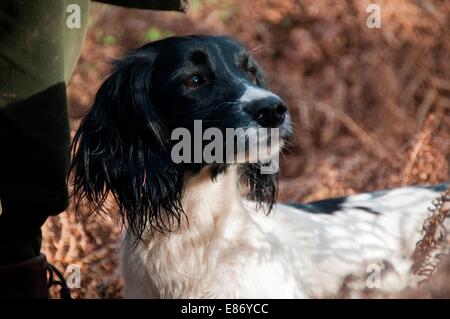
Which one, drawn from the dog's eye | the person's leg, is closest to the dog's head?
the dog's eye

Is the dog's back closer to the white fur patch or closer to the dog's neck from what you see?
the dog's neck

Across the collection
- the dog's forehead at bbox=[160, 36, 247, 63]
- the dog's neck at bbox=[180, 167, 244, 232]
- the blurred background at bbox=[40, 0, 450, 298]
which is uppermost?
the blurred background at bbox=[40, 0, 450, 298]

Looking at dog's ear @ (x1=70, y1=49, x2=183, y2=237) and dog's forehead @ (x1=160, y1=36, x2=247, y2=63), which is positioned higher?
dog's forehead @ (x1=160, y1=36, x2=247, y2=63)

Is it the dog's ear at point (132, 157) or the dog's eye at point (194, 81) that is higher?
the dog's eye at point (194, 81)

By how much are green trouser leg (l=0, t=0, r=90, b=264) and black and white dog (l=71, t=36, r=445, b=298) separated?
0.94 ft

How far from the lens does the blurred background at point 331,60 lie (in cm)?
621

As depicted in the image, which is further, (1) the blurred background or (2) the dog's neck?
(1) the blurred background

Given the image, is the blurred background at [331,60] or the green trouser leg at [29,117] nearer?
the green trouser leg at [29,117]

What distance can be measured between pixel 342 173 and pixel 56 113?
3050 mm

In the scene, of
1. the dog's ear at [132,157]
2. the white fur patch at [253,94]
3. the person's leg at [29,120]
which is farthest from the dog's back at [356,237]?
the person's leg at [29,120]

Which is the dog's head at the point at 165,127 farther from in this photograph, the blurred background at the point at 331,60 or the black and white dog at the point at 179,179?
the blurred background at the point at 331,60

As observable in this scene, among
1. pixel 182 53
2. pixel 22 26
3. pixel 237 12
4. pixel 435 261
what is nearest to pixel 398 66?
pixel 237 12

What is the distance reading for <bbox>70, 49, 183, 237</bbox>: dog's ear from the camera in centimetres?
325

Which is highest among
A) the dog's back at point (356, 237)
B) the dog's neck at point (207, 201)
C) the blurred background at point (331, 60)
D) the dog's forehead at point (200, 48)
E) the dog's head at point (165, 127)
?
the blurred background at point (331, 60)
